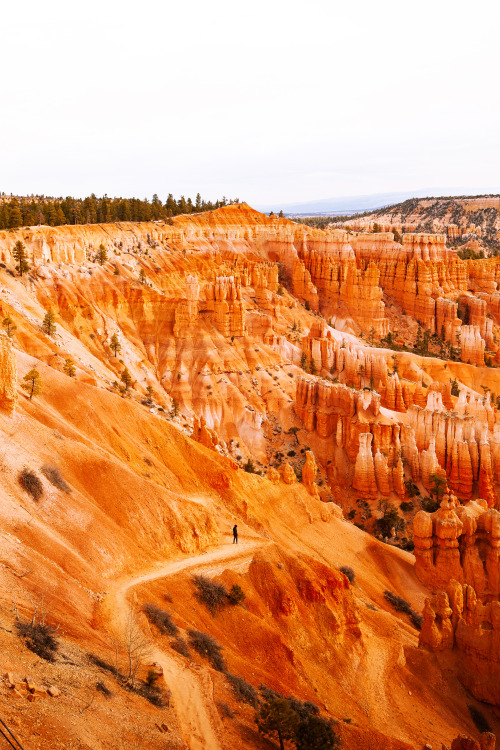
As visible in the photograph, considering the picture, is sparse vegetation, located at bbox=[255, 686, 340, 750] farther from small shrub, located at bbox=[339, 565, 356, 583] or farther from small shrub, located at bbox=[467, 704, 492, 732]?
small shrub, located at bbox=[339, 565, 356, 583]

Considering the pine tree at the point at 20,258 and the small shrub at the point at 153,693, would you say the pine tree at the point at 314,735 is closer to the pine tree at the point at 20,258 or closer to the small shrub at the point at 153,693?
the small shrub at the point at 153,693

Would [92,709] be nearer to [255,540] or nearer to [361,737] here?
[361,737]

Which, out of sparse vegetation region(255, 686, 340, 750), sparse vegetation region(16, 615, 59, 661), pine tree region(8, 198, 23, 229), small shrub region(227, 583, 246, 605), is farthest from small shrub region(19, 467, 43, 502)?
pine tree region(8, 198, 23, 229)

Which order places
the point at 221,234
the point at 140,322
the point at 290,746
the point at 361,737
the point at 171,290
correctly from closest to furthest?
1. the point at 290,746
2. the point at 361,737
3. the point at 140,322
4. the point at 171,290
5. the point at 221,234

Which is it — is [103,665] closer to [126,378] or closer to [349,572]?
[349,572]

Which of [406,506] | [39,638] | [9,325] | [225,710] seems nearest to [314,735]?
[225,710]

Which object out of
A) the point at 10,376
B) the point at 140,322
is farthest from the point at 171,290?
the point at 10,376
